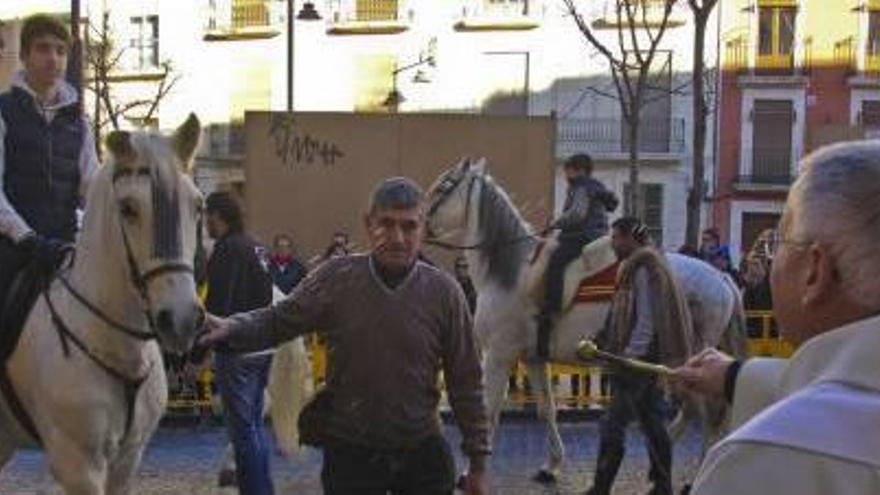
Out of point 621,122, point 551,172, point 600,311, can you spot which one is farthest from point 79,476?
point 621,122

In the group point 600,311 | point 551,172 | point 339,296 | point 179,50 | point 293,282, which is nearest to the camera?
point 339,296

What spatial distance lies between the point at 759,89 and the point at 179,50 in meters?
17.9

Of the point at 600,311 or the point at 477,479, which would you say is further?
the point at 600,311

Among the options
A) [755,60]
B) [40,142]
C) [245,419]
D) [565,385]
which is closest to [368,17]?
[755,60]

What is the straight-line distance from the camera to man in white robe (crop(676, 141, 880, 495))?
1.60 metres

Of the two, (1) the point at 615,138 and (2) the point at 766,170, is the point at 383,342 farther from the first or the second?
(2) the point at 766,170

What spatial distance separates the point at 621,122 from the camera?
141 feet

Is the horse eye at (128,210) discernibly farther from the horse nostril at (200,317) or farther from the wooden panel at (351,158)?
the wooden panel at (351,158)

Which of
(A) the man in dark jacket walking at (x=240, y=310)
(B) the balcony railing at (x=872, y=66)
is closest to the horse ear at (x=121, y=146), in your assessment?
(A) the man in dark jacket walking at (x=240, y=310)

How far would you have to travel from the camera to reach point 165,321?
5094mm

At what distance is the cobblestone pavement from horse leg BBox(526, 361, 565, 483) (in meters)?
0.11

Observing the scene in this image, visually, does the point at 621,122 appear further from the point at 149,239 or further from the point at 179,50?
the point at 149,239

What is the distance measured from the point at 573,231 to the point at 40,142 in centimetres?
612

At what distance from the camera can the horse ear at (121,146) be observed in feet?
17.5
